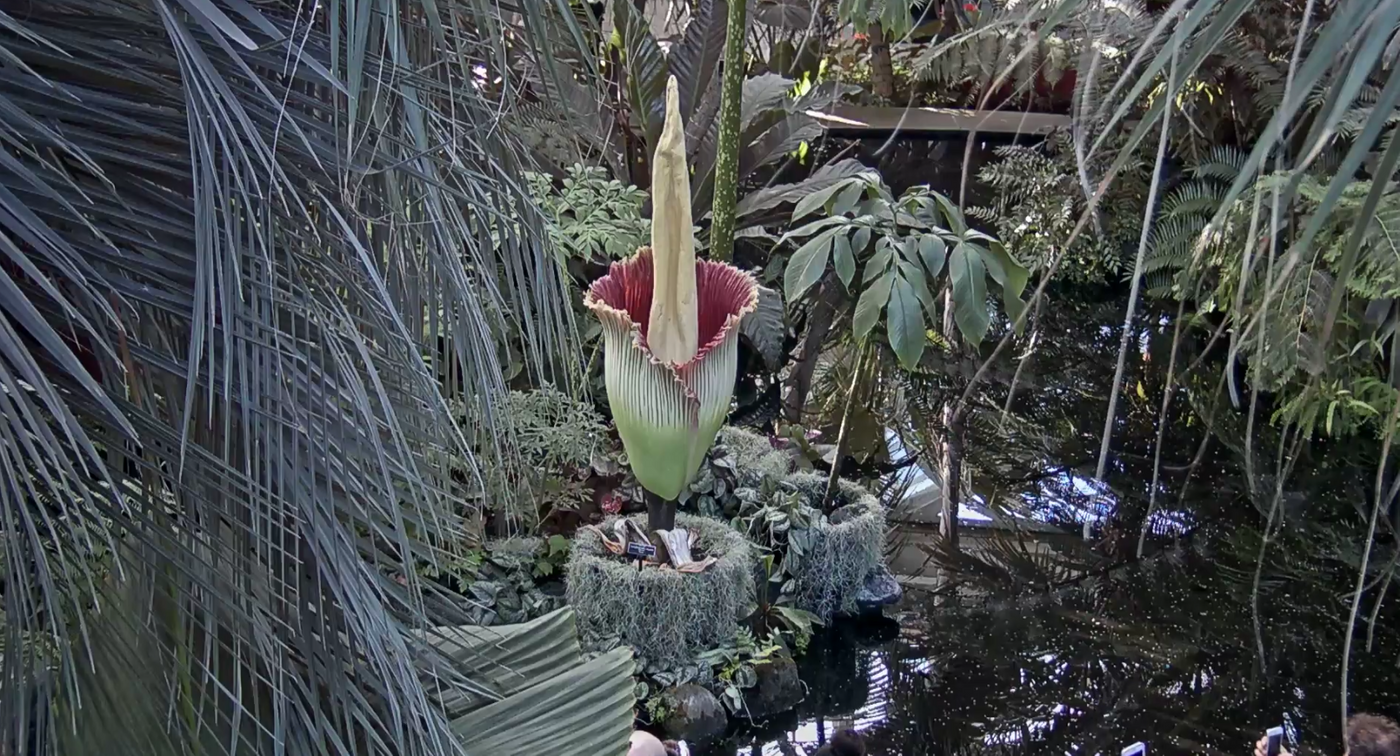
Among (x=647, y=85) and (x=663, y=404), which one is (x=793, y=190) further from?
(x=663, y=404)

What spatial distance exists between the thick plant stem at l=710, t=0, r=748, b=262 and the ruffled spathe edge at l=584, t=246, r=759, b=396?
14.4 inches

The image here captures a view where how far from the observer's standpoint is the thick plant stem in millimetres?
1851

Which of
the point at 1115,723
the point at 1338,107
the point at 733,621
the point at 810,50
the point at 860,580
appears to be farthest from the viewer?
the point at 810,50

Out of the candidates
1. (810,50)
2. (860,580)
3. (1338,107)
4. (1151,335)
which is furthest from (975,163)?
(1338,107)

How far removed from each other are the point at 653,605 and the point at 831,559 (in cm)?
36

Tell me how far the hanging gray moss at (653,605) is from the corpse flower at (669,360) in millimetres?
123

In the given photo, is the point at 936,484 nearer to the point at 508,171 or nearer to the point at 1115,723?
the point at 1115,723

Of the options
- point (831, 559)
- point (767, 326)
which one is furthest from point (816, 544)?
point (767, 326)

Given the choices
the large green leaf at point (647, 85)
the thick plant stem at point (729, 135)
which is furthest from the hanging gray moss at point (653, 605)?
the large green leaf at point (647, 85)

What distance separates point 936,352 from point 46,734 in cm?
254

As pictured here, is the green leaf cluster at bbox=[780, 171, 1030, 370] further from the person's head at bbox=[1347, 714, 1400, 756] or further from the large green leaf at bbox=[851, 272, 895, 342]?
the person's head at bbox=[1347, 714, 1400, 756]

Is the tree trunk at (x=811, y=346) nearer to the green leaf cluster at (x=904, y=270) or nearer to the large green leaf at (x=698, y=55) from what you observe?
the green leaf cluster at (x=904, y=270)

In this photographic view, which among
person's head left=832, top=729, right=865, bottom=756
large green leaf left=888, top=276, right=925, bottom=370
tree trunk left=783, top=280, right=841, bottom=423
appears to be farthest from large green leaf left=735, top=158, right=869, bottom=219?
person's head left=832, top=729, right=865, bottom=756

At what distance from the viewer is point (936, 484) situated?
2193 mm
